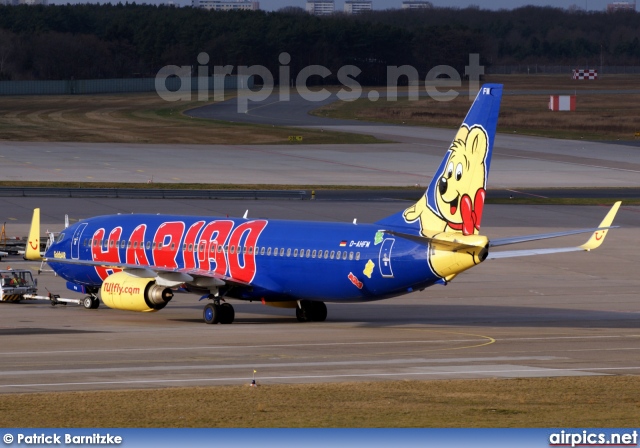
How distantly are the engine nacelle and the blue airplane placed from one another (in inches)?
1.4

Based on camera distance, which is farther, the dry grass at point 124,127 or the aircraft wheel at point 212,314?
the dry grass at point 124,127

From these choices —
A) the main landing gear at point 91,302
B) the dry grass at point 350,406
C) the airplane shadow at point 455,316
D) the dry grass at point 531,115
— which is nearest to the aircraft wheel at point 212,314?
the airplane shadow at point 455,316

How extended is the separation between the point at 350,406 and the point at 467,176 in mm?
15453

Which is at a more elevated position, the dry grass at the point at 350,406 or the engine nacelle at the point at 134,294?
the dry grass at the point at 350,406

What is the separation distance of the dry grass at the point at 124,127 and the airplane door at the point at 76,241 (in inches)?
3102

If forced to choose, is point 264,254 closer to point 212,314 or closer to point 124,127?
point 212,314

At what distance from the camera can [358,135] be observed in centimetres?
13650

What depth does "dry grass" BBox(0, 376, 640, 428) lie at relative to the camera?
22.2 meters

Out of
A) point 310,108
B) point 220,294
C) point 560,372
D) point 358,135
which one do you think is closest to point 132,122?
point 358,135

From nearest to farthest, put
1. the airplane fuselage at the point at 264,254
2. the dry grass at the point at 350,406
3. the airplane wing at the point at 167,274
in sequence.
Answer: the dry grass at the point at 350,406, the airplane fuselage at the point at 264,254, the airplane wing at the point at 167,274

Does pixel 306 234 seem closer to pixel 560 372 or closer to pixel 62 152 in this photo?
pixel 560 372

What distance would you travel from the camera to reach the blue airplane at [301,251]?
37.8m

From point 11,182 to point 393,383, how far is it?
6676 cm

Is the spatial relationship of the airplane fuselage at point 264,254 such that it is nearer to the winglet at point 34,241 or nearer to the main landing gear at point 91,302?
the main landing gear at point 91,302
